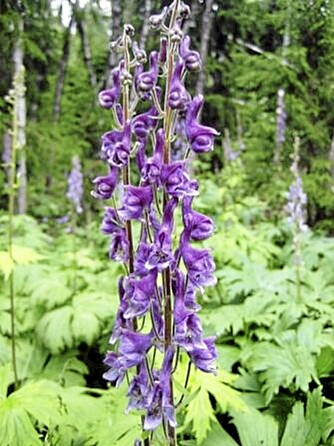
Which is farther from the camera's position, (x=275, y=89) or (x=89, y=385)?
(x=275, y=89)

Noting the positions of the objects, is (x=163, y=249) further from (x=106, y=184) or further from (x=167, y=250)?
(x=106, y=184)

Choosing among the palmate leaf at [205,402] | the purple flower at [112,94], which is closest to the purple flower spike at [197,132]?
the purple flower at [112,94]

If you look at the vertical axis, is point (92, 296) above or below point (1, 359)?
above

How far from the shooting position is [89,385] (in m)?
3.96

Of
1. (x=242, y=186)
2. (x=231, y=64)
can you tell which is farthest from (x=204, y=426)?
(x=231, y=64)

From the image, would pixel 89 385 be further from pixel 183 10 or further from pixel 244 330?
pixel 183 10

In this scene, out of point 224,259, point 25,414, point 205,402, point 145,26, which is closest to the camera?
point 25,414

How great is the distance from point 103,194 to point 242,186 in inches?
199

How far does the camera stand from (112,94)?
6.69 feet

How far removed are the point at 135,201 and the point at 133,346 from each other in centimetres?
45

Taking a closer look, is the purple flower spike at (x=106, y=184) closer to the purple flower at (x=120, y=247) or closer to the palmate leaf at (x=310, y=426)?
the purple flower at (x=120, y=247)

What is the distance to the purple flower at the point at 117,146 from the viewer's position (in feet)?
6.28

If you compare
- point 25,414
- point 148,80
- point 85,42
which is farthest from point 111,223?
point 85,42

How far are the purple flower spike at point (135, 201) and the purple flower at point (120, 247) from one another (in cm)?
28
